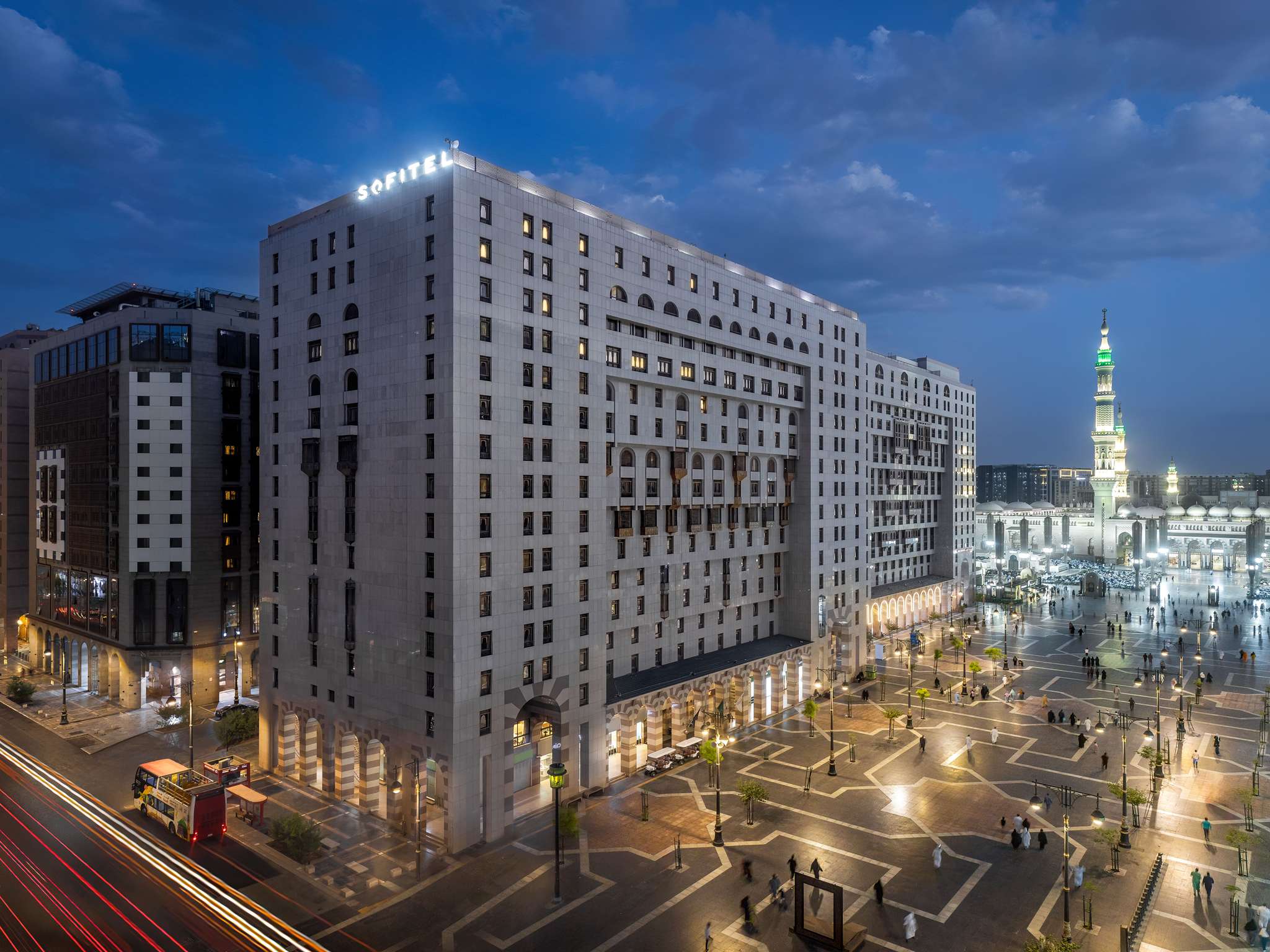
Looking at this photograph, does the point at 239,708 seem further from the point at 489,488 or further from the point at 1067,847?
the point at 1067,847

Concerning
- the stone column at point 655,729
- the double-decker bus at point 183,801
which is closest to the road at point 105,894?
the double-decker bus at point 183,801

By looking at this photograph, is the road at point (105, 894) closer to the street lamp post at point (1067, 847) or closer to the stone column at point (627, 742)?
the stone column at point (627, 742)

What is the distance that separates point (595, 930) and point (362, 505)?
115ft

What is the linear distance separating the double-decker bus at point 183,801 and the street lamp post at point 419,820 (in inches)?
469

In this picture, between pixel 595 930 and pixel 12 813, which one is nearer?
pixel 595 930

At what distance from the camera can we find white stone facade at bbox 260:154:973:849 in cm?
5381

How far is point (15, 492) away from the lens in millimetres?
113312

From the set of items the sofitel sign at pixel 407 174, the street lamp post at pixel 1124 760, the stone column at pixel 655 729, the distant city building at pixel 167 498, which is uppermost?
the sofitel sign at pixel 407 174

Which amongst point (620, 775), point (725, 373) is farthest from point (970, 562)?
point (620, 775)

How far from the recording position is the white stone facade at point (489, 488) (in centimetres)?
5381

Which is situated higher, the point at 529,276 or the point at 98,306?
the point at 98,306

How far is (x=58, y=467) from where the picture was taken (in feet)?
331

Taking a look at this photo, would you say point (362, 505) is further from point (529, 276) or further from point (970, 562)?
point (970, 562)

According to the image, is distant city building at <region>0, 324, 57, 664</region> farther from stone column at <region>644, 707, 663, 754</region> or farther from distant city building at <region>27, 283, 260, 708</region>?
stone column at <region>644, 707, 663, 754</region>
